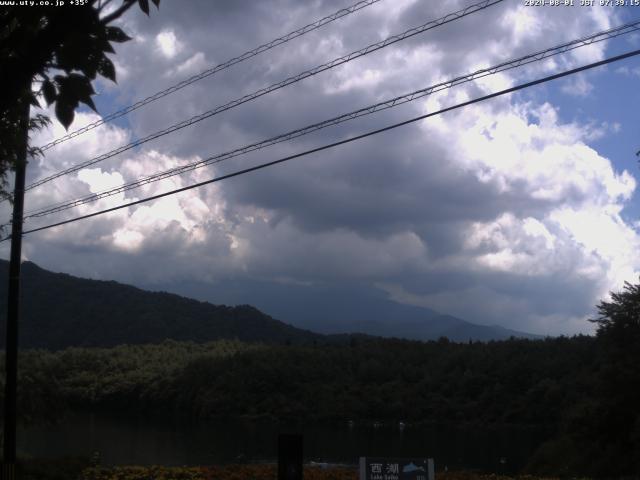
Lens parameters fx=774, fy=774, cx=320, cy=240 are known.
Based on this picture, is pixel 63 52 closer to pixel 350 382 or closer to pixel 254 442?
pixel 254 442

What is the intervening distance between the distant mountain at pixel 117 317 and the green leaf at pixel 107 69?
110 metres

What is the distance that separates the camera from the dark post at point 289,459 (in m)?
8.74

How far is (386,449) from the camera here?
3756 cm

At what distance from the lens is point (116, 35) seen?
13.5ft

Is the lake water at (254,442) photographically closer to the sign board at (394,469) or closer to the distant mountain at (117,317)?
the sign board at (394,469)

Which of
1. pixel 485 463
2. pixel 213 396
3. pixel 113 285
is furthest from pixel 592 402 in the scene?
pixel 113 285

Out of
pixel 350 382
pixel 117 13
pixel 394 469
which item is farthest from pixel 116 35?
pixel 350 382

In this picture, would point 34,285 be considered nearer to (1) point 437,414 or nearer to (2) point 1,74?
(1) point 437,414

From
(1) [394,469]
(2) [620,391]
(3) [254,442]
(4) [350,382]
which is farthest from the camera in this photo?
(4) [350,382]

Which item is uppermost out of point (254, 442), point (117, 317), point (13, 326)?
point (117, 317)

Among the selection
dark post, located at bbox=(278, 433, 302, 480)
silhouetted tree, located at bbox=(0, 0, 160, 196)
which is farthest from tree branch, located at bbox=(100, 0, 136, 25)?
dark post, located at bbox=(278, 433, 302, 480)

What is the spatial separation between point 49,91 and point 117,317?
410ft

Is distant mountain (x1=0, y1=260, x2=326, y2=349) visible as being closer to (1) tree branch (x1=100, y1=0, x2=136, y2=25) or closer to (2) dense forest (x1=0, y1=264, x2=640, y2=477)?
(2) dense forest (x1=0, y1=264, x2=640, y2=477)

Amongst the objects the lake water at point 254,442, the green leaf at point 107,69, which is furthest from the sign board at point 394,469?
the lake water at point 254,442
